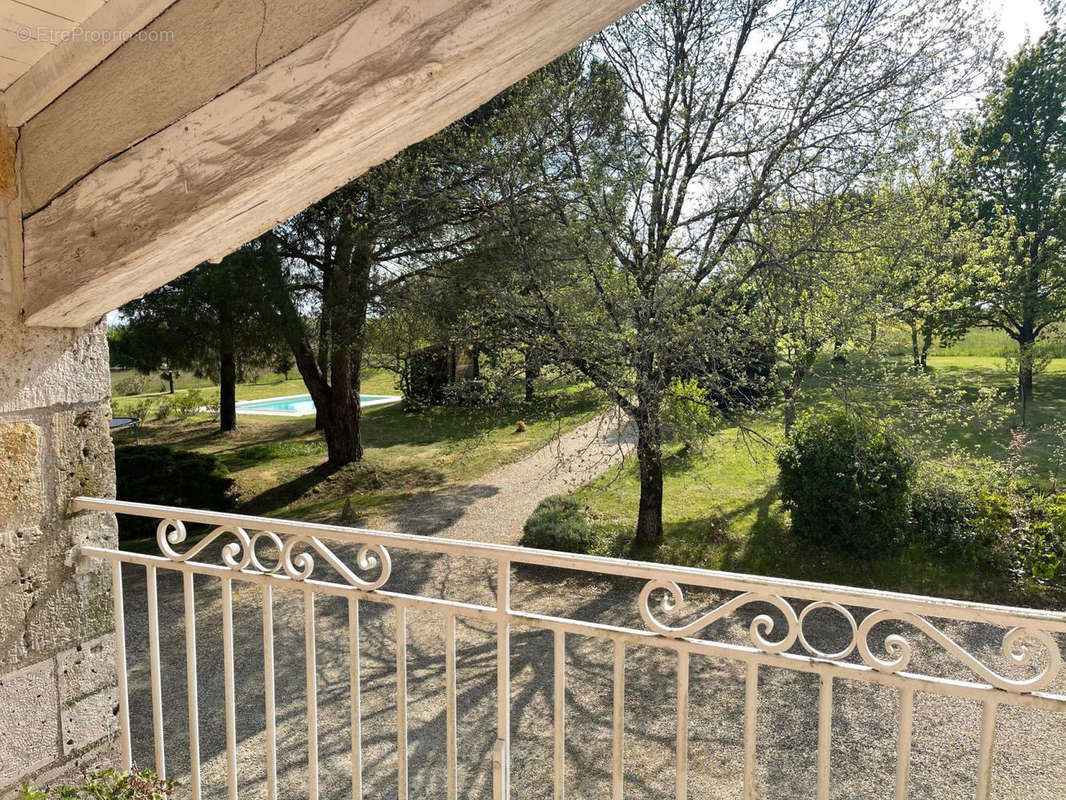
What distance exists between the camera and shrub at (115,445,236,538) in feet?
25.6

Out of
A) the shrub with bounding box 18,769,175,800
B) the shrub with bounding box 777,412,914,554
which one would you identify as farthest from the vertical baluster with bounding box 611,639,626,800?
the shrub with bounding box 777,412,914,554

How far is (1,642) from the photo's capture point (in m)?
1.64

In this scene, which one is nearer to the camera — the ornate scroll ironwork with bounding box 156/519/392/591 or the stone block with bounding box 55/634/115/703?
the ornate scroll ironwork with bounding box 156/519/392/591

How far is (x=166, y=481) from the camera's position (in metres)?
7.86

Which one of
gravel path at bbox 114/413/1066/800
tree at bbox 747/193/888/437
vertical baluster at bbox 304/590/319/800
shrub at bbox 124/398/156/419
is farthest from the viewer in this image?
shrub at bbox 124/398/156/419

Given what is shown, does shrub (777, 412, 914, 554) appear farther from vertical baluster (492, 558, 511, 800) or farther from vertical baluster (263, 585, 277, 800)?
vertical baluster (263, 585, 277, 800)

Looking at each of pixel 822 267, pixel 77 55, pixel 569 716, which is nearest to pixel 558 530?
pixel 569 716

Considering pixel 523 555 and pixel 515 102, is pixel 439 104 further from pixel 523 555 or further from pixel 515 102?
pixel 515 102

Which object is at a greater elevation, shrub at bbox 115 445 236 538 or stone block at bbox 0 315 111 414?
stone block at bbox 0 315 111 414

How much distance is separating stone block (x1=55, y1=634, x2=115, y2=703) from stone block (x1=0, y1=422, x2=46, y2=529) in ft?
1.31

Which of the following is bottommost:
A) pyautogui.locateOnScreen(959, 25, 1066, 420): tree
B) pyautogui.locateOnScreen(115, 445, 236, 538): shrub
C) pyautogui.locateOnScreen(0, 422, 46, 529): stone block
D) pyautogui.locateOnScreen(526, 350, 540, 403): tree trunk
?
pyautogui.locateOnScreen(115, 445, 236, 538): shrub

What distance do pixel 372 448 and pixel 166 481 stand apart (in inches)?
178

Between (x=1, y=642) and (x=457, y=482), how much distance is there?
8010mm

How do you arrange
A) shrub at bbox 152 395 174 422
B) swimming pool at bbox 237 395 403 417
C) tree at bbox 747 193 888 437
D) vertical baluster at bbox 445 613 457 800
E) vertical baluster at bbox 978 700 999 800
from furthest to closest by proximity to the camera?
1. swimming pool at bbox 237 395 403 417
2. shrub at bbox 152 395 174 422
3. tree at bbox 747 193 888 437
4. vertical baluster at bbox 445 613 457 800
5. vertical baluster at bbox 978 700 999 800
